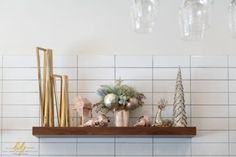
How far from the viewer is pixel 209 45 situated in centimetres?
287

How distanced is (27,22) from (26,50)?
0.17m

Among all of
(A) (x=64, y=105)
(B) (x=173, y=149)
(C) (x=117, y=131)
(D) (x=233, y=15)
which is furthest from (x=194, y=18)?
(B) (x=173, y=149)

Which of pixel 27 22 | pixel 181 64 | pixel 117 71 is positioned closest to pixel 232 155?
pixel 181 64

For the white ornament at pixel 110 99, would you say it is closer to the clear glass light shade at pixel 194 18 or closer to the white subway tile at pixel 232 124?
the white subway tile at pixel 232 124

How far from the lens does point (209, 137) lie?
2811 millimetres

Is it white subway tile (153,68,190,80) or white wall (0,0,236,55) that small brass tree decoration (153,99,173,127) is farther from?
white wall (0,0,236,55)

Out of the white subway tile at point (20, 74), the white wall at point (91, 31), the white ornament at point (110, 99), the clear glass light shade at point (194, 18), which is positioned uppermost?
the white wall at point (91, 31)

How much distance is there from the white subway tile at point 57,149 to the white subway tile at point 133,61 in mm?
548

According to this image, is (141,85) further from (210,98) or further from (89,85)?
(210,98)

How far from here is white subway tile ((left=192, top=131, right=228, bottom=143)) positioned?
2811 millimetres

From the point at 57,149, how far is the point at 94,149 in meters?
0.21

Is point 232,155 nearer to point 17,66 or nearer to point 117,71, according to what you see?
point 117,71

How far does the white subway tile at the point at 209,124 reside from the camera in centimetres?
282

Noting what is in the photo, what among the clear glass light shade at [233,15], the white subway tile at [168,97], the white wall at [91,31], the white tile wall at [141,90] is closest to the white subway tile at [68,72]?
the white tile wall at [141,90]
